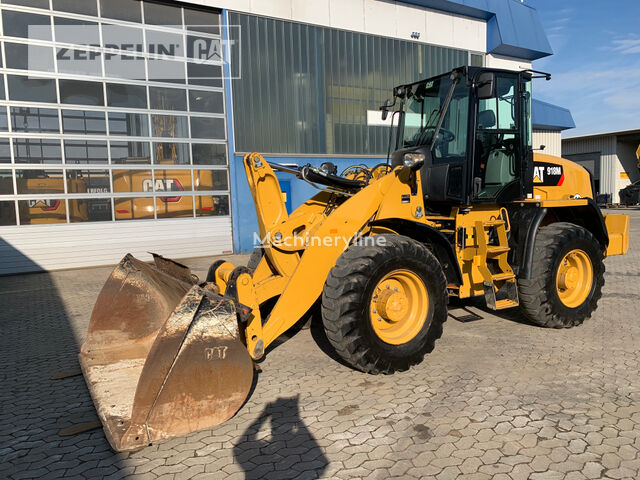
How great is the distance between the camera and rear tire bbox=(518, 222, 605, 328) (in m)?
5.16

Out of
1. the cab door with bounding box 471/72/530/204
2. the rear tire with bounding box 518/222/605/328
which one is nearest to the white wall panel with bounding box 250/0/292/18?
the cab door with bounding box 471/72/530/204

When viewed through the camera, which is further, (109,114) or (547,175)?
(109,114)

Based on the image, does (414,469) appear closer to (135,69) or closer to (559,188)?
(559,188)

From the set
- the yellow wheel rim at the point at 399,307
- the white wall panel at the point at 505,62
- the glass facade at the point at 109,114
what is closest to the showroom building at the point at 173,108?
the glass facade at the point at 109,114

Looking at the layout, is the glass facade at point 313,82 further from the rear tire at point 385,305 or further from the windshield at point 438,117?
the rear tire at point 385,305

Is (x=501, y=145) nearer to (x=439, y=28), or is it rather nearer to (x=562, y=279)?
(x=562, y=279)

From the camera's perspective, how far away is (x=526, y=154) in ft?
17.7

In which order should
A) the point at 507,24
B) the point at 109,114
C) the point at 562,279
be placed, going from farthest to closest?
the point at 507,24 → the point at 109,114 → the point at 562,279

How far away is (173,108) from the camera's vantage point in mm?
12391

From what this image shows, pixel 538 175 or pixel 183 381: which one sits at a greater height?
pixel 538 175

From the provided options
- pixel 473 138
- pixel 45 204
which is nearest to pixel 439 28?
pixel 473 138

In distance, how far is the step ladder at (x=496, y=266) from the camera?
5004mm

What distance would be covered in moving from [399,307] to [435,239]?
1.02 m

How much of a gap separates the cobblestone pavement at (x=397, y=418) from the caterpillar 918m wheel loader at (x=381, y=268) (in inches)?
9.1
